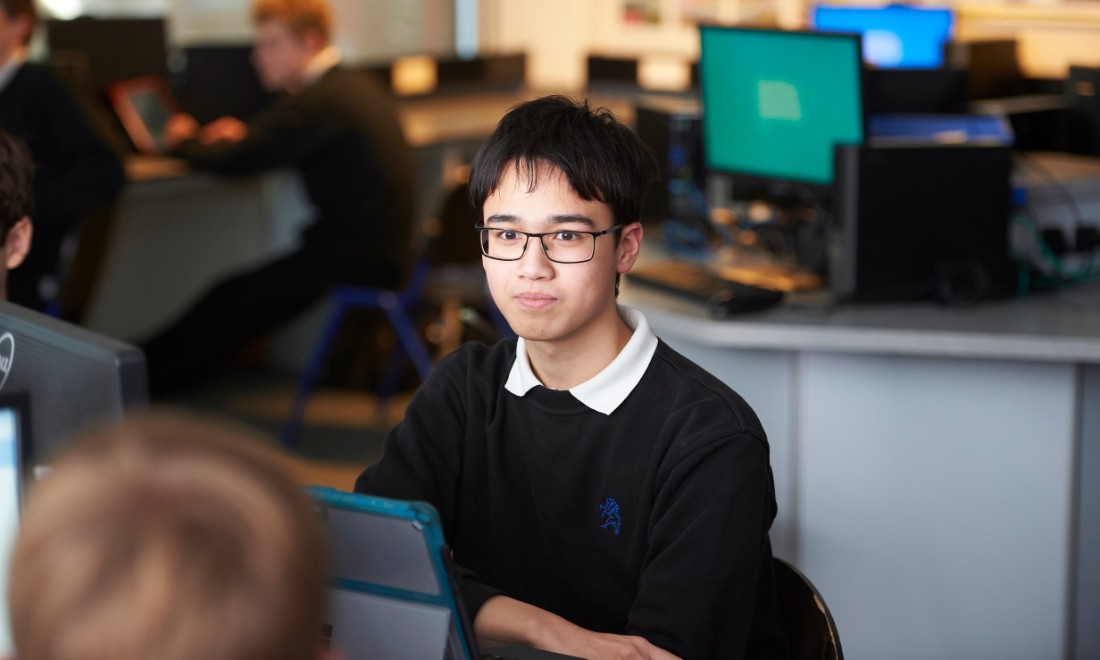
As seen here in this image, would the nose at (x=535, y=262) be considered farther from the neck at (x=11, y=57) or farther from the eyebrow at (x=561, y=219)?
the neck at (x=11, y=57)

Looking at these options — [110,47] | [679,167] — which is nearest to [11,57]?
[110,47]

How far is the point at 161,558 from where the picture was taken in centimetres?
56

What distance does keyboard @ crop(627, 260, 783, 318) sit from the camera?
2.41 metres

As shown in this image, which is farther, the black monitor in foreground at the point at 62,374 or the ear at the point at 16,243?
the ear at the point at 16,243

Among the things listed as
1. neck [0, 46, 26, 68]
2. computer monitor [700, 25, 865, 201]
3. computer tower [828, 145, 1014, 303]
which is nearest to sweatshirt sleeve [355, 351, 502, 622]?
computer tower [828, 145, 1014, 303]

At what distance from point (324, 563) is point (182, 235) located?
4273 millimetres

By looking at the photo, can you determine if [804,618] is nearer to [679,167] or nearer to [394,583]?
[394,583]

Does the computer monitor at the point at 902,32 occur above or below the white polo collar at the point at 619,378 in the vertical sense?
above

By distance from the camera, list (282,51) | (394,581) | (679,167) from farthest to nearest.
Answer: (282,51)
(679,167)
(394,581)

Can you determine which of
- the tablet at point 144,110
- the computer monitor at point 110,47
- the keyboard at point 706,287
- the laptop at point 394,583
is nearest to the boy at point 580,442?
the laptop at point 394,583

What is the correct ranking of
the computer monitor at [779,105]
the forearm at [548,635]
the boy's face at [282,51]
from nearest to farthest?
the forearm at [548,635], the computer monitor at [779,105], the boy's face at [282,51]

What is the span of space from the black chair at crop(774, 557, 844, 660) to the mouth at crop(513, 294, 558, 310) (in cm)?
38

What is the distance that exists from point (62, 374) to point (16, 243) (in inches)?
22.7

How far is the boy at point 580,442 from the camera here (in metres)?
1.33
